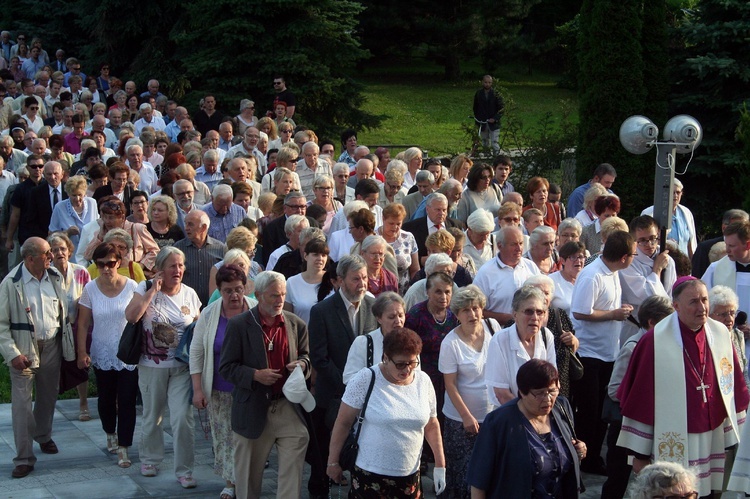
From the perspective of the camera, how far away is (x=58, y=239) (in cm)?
972

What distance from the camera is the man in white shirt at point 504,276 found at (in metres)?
8.98

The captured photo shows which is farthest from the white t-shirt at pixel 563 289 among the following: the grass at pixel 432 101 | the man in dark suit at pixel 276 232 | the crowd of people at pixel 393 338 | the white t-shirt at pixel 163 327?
the grass at pixel 432 101

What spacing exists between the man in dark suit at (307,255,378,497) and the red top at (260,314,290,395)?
458mm

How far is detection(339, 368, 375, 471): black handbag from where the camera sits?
6727 mm

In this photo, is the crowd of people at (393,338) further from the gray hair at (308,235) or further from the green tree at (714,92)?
the green tree at (714,92)

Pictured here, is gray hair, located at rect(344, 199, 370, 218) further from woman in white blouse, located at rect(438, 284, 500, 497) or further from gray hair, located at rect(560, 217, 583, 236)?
woman in white blouse, located at rect(438, 284, 500, 497)

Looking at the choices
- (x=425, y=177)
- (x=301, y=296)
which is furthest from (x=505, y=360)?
(x=425, y=177)

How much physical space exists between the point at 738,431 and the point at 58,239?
5867 millimetres

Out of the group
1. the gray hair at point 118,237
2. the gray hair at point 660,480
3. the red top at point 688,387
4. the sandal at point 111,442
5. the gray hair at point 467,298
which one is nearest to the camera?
the gray hair at point 660,480

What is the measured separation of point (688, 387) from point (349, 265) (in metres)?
2.59

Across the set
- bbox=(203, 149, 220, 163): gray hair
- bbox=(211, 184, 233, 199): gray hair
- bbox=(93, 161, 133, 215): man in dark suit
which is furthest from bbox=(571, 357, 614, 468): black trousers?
bbox=(203, 149, 220, 163): gray hair

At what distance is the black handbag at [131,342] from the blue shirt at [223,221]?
2.90 meters

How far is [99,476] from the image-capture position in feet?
29.9

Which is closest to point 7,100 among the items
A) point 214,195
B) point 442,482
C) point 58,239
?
point 214,195
